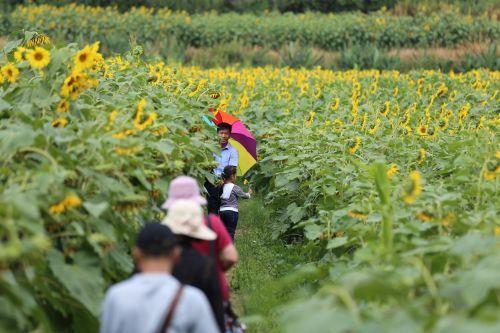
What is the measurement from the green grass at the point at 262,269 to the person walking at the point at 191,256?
0.84 meters

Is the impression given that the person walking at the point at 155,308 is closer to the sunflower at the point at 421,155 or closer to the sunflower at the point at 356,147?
the sunflower at the point at 421,155

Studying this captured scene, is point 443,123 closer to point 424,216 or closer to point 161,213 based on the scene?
point 161,213

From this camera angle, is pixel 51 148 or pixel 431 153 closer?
pixel 51 148

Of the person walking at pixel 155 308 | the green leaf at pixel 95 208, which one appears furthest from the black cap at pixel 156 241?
the green leaf at pixel 95 208

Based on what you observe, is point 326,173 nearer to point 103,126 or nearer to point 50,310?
point 103,126

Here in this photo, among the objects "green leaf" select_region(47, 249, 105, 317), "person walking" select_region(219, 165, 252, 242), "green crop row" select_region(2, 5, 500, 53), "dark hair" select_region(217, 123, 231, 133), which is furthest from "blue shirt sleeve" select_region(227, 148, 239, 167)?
"green crop row" select_region(2, 5, 500, 53)

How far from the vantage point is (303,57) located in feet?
81.5

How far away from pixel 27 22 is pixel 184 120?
2151cm

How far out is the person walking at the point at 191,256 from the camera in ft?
15.4

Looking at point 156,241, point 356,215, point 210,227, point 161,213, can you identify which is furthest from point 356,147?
point 156,241

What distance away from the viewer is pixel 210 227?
4922 millimetres

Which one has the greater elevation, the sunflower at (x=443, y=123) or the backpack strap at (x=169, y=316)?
the backpack strap at (x=169, y=316)

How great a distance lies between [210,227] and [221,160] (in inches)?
167

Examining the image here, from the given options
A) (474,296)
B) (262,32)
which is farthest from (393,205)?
(262,32)
